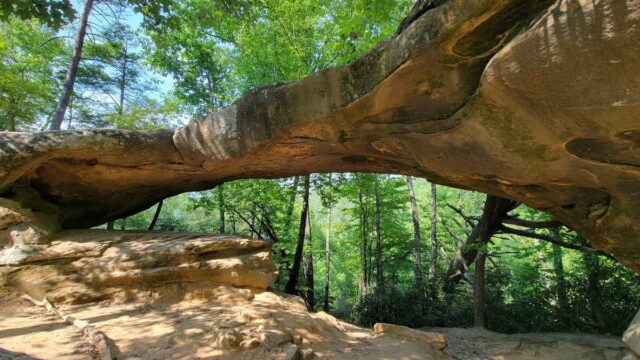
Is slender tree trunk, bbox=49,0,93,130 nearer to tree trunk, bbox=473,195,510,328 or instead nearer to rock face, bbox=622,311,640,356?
tree trunk, bbox=473,195,510,328

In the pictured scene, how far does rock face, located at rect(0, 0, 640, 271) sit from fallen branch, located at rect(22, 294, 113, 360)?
2.59m

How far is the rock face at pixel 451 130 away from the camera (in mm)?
3084

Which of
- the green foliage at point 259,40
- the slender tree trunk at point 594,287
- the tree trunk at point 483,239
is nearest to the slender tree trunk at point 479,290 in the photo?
the tree trunk at point 483,239

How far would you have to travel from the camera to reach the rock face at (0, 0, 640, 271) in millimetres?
3084

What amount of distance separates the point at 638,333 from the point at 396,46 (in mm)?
4962

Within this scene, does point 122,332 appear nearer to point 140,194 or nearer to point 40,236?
point 40,236

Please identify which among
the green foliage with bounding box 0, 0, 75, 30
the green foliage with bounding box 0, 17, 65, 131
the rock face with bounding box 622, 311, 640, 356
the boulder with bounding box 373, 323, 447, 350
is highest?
the green foliage with bounding box 0, 17, 65, 131

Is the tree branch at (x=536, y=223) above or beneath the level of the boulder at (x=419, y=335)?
above

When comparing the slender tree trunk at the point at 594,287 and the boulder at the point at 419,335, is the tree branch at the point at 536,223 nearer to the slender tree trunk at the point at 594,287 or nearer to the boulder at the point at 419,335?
the slender tree trunk at the point at 594,287

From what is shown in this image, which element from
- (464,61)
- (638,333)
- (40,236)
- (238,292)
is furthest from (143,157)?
(638,333)

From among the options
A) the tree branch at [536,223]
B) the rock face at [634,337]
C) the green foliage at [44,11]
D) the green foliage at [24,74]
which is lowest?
the rock face at [634,337]

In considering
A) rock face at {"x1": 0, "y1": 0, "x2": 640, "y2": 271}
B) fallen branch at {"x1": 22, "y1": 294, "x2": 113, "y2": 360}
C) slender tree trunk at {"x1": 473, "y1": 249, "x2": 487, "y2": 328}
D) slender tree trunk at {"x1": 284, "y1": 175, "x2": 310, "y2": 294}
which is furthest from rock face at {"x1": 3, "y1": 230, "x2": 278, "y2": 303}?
slender tree trunk at {"x1": 473, "y1": 249, "x2": 487, "y2": 328}

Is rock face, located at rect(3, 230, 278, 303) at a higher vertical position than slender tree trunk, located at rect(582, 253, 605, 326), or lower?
higher

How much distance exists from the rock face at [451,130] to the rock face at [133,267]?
153cm
